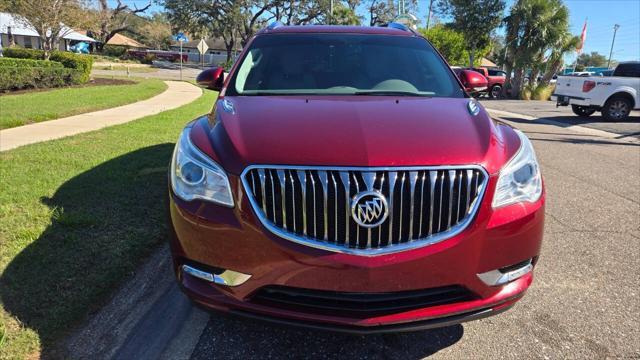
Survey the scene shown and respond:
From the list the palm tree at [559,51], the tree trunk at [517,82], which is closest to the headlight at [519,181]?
the tree trunk at [517,82]

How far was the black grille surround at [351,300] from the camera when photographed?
221 cm

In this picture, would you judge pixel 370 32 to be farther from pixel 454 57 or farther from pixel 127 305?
pixel 454 57

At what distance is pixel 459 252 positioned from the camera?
2182 millimetres

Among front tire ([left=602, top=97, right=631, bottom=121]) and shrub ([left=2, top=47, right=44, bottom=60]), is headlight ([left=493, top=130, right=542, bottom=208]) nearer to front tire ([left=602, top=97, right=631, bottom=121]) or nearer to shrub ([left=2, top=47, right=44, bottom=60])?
front tire ([left=602, top=97, right=631, bottom=121])

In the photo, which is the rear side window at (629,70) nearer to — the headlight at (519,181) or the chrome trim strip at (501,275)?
the headlight at (519,181)

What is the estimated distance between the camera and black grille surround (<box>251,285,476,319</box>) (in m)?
2.21

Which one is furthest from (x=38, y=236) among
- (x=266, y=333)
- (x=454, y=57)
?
(x=454, y=57)

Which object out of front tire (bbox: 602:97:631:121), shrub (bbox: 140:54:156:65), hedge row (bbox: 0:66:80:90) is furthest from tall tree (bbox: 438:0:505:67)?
shrub (bbox: 140:54:156:65)

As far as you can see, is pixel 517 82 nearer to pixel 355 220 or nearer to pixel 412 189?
pixel 412 189

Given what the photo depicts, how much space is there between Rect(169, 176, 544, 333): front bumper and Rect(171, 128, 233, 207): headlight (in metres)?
0.04

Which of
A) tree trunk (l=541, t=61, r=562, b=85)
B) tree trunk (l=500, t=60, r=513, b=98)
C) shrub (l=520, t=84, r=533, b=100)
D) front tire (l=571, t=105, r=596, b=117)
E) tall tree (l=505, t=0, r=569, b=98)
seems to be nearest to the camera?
front tire (l=571, t=105, r=596, b=117)

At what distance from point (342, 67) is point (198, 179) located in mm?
1781

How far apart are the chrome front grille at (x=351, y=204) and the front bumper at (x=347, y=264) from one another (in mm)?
48

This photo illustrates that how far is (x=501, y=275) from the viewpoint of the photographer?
2.32 m
